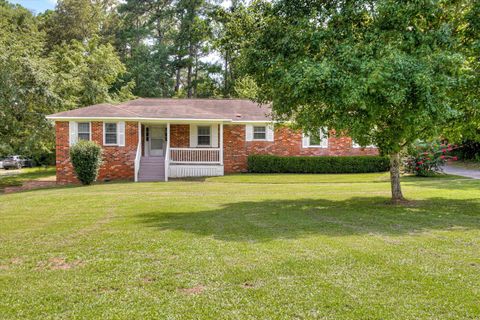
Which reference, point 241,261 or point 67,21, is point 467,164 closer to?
point 241,261

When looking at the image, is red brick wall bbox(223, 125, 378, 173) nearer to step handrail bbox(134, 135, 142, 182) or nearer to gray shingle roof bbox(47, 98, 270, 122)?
gray shingle roof bbox(47, 98, 270, 122)

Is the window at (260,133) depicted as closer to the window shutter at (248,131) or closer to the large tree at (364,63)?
the window shutter at (248,131)

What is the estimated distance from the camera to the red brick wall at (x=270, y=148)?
69.5 ft

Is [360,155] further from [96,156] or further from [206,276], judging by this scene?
[206,276]

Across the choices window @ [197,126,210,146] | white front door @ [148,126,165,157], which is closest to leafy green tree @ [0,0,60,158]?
white front door @ [148,126,165,157]

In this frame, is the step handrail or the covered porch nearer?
the step handrail

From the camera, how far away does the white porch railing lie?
1972 centimetres

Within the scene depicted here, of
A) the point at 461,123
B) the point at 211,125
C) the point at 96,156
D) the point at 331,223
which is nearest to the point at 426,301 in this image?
the point at 331,223

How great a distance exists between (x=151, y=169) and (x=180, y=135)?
9.20 ft

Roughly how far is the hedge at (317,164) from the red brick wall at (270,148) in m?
0.94

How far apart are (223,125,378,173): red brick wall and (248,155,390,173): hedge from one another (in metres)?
0.94

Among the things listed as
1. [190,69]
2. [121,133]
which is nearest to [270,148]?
[121,133]

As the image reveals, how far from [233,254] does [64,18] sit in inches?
1486

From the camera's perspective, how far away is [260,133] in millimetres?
21328
